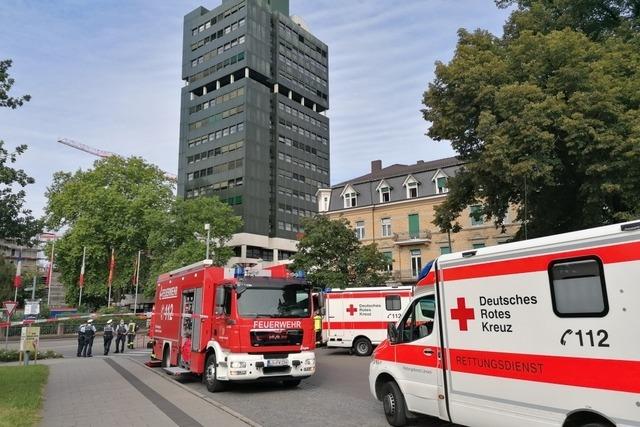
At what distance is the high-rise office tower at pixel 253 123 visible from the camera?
80562 mm

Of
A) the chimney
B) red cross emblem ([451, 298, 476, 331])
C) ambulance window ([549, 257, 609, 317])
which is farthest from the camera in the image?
the chimney

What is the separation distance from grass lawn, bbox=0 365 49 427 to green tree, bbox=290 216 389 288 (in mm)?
17070

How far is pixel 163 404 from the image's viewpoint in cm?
1070

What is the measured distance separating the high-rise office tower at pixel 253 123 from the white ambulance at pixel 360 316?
182ft

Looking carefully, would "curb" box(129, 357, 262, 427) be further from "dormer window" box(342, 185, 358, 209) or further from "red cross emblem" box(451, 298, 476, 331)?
"dormer window" box(342, 185, 358, 209)

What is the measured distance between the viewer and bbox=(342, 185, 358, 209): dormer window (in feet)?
168

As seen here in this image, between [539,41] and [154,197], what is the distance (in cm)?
4610

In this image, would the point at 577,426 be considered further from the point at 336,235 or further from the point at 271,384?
the point at 336,235

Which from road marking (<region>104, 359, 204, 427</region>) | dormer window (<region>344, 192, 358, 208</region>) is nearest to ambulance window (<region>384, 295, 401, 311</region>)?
road marking (<region>104, 359, 204, 427</region>)

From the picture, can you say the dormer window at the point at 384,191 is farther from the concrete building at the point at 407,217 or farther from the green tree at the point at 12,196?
the green tree at the point at 12,196

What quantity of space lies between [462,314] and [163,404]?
6.74 meters

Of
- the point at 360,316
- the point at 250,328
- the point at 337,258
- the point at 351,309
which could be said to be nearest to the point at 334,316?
the point at 351,309

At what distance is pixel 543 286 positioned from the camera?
20.2 feet

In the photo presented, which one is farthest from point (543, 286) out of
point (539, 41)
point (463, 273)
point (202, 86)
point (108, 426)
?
point (202, 86)
